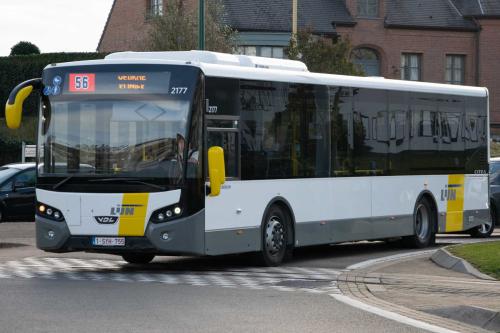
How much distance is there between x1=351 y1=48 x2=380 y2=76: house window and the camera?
6016cm

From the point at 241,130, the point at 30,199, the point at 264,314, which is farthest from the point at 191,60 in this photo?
the point at 30,199

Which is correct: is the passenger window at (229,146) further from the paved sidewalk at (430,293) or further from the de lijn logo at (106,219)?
the paved sidewalk at (430,293)

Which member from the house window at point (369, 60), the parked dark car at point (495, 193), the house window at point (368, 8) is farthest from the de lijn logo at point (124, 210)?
the house window at point (368, 8)

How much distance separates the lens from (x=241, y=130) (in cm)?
1805

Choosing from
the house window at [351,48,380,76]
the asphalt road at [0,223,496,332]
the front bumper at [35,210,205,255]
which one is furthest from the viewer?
the house window at [351,48,380,76]

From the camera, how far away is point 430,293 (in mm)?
15031

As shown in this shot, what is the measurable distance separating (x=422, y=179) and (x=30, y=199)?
12256 mm

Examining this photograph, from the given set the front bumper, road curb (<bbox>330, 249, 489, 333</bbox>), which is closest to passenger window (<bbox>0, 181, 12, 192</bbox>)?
road curb (<bbox>330, 249, 489, 333</bbox>)

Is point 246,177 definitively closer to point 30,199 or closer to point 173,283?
point 173,283

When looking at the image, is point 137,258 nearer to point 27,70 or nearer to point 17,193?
point 17,193

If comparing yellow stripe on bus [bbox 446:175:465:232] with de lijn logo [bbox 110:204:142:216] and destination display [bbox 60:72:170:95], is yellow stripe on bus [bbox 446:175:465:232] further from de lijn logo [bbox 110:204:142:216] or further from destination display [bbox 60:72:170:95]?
de lijn logo [bbox 110:204:142:216]

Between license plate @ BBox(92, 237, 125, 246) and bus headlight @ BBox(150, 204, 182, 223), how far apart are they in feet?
1.68

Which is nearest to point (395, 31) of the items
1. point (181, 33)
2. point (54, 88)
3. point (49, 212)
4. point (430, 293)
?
point (181, 33)

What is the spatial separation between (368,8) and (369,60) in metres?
2.43
